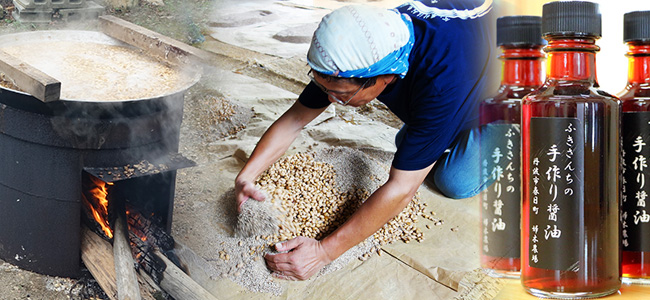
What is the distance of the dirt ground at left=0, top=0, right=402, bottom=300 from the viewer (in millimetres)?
1721

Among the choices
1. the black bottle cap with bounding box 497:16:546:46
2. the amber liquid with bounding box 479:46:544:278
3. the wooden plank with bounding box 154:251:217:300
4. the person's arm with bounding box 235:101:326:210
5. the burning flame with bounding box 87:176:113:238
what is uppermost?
the black bottle cap with bounding box 497:16:546:46

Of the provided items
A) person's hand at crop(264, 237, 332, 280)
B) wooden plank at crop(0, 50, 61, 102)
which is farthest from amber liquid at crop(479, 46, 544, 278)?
wooden plank at crop(0, 50, 61, 102)

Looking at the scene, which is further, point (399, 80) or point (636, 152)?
point (399, 80)

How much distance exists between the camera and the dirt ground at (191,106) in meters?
1.72

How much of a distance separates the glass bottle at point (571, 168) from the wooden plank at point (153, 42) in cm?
100

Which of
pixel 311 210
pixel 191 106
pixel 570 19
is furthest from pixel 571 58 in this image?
pixel 191 106

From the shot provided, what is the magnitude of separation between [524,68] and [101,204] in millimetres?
1210

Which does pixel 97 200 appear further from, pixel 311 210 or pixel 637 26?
pixel 637 26

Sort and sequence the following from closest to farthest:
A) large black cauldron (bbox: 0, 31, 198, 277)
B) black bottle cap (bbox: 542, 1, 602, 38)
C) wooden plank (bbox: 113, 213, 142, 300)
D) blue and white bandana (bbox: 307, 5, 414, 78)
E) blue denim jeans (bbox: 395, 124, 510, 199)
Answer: black bottle cap (bbox: 542, 1, 602, 38) < blue and white bandana (bbox: 307, 5, 414, 78) < large black cauldron (bbox: 0, 31, 198, 277) < wooden plank (bbox: 113, 213, 142, 300) < blue denim jeans (bbox: 395, 124, 510, 199)

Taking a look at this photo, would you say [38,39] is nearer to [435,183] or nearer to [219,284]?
[219,284]

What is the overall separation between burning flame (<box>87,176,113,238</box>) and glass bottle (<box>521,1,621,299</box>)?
1.13m

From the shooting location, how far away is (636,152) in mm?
882

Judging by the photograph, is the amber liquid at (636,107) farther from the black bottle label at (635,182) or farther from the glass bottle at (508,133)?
the glass bottle at (508,133)

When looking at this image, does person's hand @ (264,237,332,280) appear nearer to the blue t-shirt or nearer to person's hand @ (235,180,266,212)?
person's hand @ (235,180,266,212)
